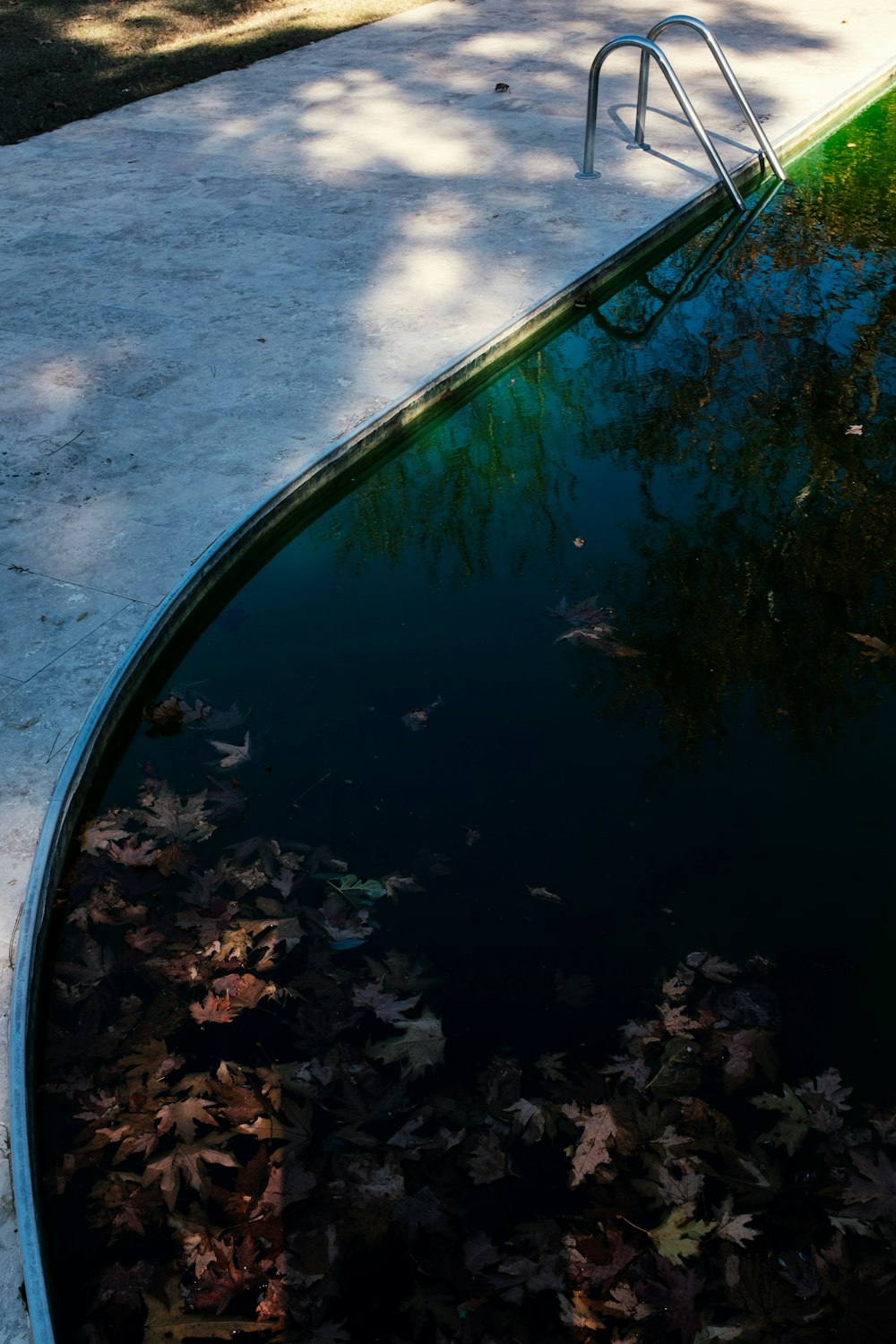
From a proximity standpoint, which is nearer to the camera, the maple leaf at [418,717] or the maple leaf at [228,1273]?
the maple leaf at [228,1273]

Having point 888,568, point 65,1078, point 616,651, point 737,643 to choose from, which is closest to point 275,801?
point 65,1078

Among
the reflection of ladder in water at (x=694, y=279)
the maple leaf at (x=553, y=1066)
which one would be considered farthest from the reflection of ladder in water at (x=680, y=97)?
the maple leaf at (x=553, y=1066)

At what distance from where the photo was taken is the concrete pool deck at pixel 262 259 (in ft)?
14.6

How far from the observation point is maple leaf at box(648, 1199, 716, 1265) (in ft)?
8.43

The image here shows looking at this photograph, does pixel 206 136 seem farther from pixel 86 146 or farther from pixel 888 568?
pixel 888 568

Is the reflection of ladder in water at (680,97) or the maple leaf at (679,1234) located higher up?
the reflection of ladder in water at (680,97)

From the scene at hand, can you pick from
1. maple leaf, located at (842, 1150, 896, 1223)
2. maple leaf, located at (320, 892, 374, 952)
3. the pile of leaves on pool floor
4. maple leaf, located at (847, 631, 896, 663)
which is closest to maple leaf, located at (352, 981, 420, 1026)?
the pile of leaves on pool floor

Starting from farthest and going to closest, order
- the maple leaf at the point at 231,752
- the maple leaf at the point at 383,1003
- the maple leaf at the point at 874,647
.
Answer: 1. the maple leaf at the point at 874,647
2. the maple leaf at the point at 231,752
3. the maple leaf at the point at 383,1003

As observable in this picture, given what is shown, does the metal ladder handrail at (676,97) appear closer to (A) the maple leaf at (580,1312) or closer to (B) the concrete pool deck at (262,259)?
(B) the concrete pool deck at (262,259)

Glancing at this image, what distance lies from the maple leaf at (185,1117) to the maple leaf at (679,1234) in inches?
42.0

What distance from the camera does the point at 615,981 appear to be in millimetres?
3164

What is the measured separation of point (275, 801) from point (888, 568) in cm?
258

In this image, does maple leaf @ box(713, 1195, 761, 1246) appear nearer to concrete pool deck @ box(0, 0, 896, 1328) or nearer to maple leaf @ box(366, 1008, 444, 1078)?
maple leaf @ box(366, 1008, 444, 1078)

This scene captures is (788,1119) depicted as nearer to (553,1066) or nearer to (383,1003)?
(553,1066)
